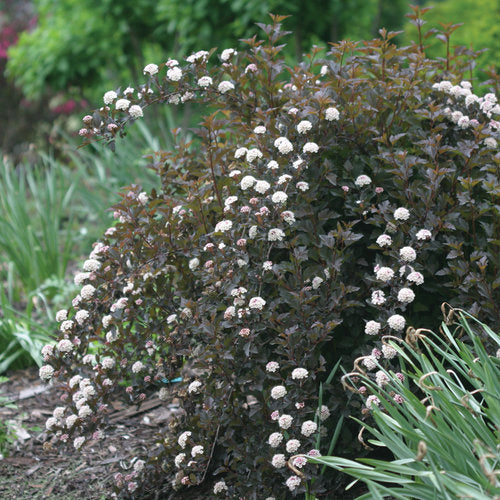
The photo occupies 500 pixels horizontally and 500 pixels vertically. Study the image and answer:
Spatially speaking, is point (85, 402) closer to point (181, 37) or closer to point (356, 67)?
point (356, 67)

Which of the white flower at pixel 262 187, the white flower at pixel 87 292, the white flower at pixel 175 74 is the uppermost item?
the white flower at pixel 175 74

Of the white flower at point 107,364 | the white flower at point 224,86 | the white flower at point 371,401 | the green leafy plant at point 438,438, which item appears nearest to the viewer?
the green leafy plant at point 438,438

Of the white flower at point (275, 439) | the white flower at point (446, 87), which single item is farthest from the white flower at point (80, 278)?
the white flower at point (446, 87)

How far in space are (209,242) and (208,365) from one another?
438 millimetres

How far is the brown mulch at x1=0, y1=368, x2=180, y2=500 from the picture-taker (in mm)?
2469

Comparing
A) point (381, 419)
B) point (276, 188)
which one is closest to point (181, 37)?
point (276, 188)

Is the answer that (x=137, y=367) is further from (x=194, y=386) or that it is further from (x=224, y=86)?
(x=224, y=86)

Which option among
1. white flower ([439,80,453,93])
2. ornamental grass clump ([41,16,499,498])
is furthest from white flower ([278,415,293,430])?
white flower ([439,80,453,93])

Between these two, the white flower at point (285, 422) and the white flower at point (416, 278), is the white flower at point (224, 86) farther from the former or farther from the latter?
the white flower at point (285, 422)

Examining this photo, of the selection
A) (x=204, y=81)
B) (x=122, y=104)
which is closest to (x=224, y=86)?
(x=204, y=81)

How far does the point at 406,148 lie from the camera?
2.39 metres

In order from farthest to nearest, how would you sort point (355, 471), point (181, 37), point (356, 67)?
point (181, 37)
point (356, 67)
point (355, 471)

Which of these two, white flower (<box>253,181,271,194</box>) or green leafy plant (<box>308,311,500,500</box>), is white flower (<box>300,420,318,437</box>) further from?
white flower (<box>253,181,271,194</box>)

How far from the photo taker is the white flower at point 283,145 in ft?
6.75
